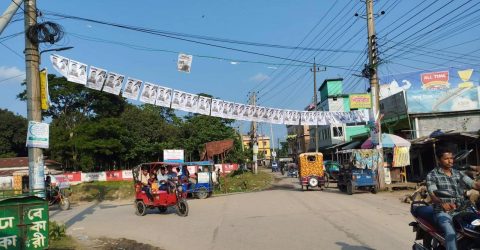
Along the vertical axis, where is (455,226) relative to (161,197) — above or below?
above

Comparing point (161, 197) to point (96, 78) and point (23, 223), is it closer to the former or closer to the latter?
point (96, 78)

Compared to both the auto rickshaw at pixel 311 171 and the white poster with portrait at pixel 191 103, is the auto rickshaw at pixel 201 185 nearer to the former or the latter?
the white poster with portrait at pixel 191 103

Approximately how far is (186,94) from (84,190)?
16717 millimetres

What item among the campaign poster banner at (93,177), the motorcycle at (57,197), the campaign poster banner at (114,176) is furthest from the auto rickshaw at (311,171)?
the campaign poster banner at (93,177)

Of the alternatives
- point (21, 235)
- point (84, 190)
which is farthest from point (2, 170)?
point (21, 235)

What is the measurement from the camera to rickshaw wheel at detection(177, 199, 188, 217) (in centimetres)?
1728

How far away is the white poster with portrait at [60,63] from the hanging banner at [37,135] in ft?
19.8

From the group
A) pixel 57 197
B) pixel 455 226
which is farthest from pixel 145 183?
pixel 455 226

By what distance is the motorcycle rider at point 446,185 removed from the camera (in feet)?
19.6

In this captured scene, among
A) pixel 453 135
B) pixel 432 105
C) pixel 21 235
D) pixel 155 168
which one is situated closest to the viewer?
pixel 21 235

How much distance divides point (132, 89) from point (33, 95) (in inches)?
308

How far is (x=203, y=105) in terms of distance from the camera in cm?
2297

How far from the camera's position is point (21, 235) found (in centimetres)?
837

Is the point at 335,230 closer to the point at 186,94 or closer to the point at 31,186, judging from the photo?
the point at 31,186
